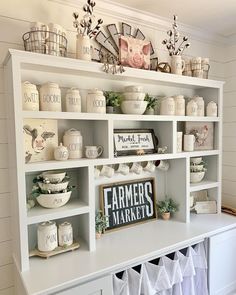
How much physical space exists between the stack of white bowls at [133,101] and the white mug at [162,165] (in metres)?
0.51

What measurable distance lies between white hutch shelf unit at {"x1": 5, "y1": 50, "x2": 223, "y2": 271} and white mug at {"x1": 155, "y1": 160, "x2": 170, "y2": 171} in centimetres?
4

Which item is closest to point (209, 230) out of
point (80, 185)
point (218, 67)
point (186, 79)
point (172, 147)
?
point (172, 147)

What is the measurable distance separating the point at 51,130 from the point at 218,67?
1.82m

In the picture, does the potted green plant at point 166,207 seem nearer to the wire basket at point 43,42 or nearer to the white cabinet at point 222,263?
the white cabinet at point 222,263

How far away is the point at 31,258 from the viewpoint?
147cm

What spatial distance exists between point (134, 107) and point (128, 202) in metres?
0.75

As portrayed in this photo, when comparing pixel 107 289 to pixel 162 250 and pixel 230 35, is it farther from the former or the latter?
pixel 230 35

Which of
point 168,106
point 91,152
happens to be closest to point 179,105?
point 168,106

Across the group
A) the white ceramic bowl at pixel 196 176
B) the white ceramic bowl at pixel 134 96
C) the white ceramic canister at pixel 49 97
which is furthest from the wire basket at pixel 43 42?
the white ceramic bowl at pixel 196 176

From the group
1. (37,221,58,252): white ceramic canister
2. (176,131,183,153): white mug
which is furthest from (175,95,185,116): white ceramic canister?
(37,221,58,252): white ceramic canister

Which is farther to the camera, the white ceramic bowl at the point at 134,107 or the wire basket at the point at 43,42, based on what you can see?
the white ceramic bowl at the point at 134,107

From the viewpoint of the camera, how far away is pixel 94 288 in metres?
1.33

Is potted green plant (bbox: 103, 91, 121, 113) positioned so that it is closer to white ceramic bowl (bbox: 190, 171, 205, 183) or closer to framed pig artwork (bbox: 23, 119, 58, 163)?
framed pig artwork (bbox: 23, 119, 58, 163)

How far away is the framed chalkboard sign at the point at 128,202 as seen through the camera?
1857 millimetres
